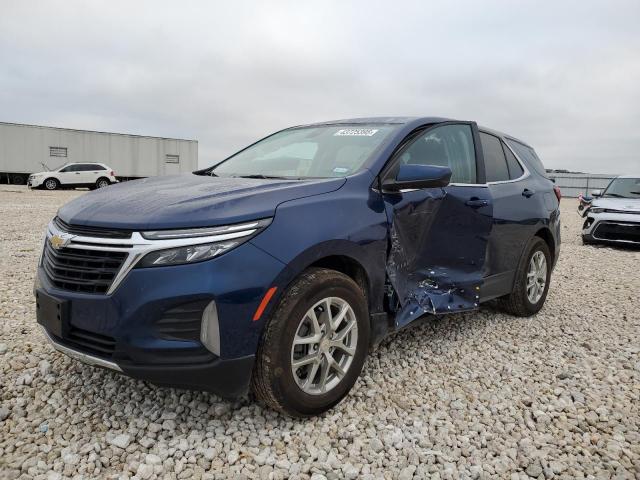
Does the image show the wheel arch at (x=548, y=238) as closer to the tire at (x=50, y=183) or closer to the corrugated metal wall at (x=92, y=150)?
the tire at (x=50, y=183)

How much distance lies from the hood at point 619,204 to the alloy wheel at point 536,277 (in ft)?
19.0

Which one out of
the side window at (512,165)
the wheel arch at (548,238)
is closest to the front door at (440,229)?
the side window at (512,165)

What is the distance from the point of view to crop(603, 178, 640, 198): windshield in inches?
386

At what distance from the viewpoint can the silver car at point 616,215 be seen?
9172 millimetres

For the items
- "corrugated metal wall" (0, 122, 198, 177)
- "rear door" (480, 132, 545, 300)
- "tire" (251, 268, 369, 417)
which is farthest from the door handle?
"corrugated metal wall" (0, 122, 198, 177)

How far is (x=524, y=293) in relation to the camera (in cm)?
440

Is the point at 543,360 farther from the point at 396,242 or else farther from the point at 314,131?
the point at 314,131

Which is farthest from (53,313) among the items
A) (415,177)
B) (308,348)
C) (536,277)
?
(536,277)

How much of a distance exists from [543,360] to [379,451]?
1.78 metres

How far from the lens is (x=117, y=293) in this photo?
213cm

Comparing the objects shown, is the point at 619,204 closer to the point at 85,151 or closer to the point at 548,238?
the point at 548,238

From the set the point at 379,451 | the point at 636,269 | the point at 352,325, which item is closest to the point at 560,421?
the point at 379,451

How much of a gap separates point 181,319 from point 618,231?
9.56 meters

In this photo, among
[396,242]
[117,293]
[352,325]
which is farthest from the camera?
[396,242]
